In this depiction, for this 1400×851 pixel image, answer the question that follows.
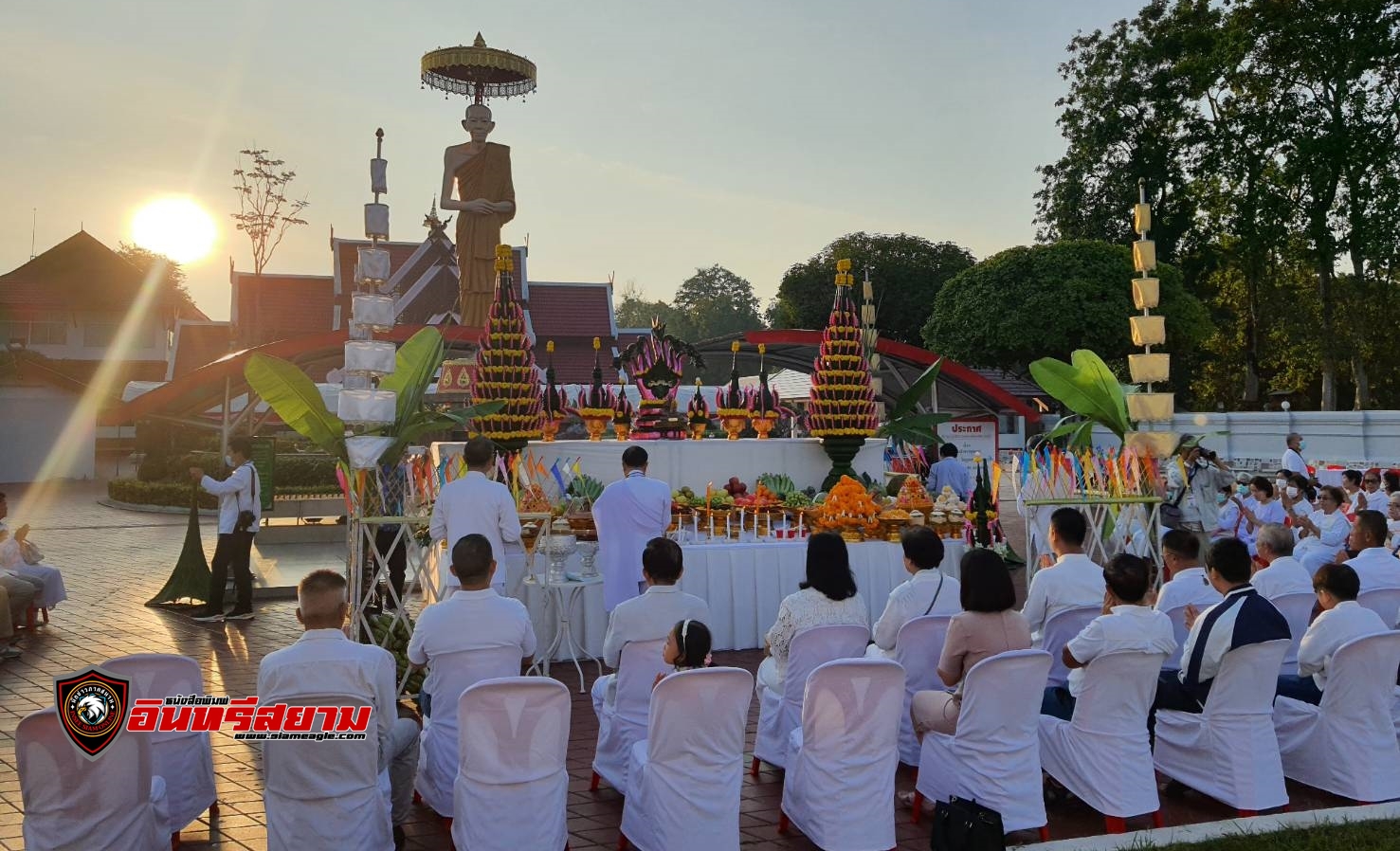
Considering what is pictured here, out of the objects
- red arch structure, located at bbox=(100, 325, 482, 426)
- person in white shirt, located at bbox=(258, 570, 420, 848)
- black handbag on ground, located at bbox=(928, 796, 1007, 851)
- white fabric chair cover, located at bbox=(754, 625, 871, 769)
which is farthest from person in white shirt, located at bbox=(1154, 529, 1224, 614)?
red arch structure, located at bbox=(100, 325, 482, 426)

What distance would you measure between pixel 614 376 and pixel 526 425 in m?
23.1

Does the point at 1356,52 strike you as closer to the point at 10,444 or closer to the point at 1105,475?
the point at 1105,475

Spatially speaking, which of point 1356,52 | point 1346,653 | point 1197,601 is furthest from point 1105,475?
point 1356,52

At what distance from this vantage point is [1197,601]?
19.7 feet

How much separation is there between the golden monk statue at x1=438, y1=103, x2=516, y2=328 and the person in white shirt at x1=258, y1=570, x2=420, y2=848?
19302mm

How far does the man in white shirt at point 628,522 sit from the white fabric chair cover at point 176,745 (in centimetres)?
352

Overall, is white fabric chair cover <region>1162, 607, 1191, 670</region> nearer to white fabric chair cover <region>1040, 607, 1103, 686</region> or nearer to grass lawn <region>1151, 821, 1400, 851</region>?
white fabric chair cover <region>1040, 607, 1103, 686</region>

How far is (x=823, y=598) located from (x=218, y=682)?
498cm

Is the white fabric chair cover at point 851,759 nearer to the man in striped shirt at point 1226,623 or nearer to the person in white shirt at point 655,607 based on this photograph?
the person in white shirt at point 655,607

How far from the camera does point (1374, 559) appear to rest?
6.58 metres

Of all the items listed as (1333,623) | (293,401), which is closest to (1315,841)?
(1333,623)

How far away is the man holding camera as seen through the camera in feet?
34.1

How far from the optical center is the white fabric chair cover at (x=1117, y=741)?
493 centimetres

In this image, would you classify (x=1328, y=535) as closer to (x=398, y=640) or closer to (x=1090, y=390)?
(x=1090, y=390)
